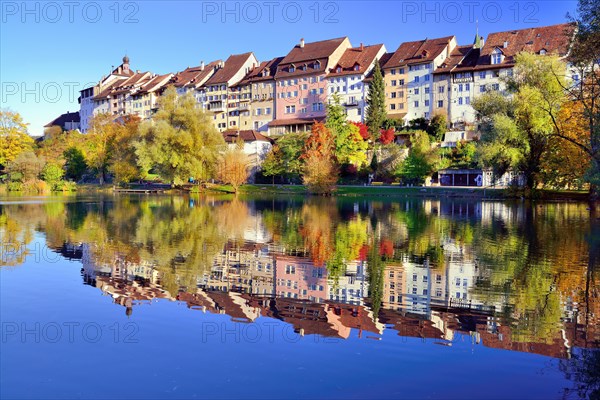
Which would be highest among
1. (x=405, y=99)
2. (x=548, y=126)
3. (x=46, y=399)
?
(x=405, y=99)

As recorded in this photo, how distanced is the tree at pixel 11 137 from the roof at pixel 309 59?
4515cm

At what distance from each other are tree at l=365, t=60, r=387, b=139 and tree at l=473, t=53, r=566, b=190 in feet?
102

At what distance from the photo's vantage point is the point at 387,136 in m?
83.6

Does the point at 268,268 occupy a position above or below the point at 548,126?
below

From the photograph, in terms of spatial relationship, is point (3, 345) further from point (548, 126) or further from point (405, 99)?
point (405, 99)

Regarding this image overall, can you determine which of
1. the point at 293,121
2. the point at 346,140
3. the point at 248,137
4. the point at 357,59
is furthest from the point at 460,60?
the point at 248,137

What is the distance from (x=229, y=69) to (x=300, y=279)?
104m

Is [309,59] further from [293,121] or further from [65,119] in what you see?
[65,119]

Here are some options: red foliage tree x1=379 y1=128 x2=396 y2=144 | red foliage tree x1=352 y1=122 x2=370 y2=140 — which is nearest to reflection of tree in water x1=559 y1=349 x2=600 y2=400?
red foliage tree x1=379 y1=128 x2=396 y2=144

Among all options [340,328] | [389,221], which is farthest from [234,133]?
[340,328]

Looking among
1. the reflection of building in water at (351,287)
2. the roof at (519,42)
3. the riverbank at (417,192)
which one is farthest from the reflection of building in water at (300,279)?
the roof at (519,42)

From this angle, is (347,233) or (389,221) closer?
(347,233)

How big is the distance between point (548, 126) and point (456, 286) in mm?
43046

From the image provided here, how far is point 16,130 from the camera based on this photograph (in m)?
90.2
